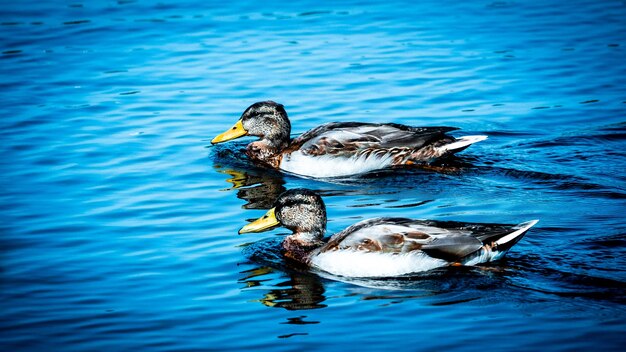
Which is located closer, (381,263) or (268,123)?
(381,263)

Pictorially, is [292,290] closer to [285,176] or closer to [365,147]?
[365,147]

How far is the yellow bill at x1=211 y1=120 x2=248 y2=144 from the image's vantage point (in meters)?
14.0

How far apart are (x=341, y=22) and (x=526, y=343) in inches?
552

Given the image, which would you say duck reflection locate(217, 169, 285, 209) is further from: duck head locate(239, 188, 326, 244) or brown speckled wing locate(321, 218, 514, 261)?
brown speckled wing locate(321, 218, 514, 261)

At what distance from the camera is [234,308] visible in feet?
28.5

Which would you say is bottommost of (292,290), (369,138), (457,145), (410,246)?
(292,290)

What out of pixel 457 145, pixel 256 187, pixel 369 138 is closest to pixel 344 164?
pixel 369 138

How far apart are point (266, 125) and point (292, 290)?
17.8 feet

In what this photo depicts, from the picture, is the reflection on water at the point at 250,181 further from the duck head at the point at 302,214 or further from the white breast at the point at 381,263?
the white breast at the point at 381,263

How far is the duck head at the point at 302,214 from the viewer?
10.1m

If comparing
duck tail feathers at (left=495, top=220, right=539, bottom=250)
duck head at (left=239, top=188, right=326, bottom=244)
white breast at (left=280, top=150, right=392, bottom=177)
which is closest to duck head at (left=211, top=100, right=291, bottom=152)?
white breast at (left=280, top=150, right=392, bottom=177)

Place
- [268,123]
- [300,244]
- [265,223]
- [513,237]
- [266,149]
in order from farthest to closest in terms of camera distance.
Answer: [268,123]
[266,149]
[265,223]
[300,244]
[513,237]

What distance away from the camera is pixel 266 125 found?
46.7 ft

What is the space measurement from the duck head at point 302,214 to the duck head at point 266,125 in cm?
404
